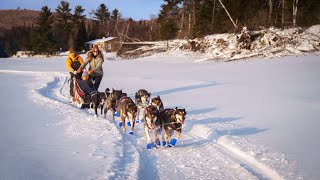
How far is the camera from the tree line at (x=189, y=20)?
22656mm

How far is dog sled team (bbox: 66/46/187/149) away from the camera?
5.80 metres

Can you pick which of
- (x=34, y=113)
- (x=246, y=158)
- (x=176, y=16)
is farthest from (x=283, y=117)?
(x=176, y=16)

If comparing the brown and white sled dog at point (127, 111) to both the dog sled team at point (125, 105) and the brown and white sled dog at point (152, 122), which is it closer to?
the dog sled team at point (125, 105)

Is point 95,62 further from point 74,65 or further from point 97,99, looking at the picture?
point 97,99

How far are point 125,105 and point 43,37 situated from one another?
45.5 metres

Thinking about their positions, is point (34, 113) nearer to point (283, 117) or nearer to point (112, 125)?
point (112, 125)

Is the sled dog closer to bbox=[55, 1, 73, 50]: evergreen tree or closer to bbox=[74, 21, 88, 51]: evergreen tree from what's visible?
bbox=[74, 21, 88, 51]: evergreen tree

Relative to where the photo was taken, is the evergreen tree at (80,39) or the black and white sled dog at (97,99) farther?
the evergreen tree at (80,39)

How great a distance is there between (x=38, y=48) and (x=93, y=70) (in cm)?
4273

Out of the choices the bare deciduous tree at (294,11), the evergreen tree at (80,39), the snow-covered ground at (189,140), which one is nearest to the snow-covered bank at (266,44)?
the bare deciduous tree at (294,11)

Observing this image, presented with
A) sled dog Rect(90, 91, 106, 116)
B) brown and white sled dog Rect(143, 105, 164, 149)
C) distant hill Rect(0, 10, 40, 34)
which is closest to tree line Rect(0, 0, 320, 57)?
sled dog Rect(90, 91, 106, 116)

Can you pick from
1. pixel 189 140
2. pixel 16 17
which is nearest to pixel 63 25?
pixel 189 140

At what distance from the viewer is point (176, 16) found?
35.8m

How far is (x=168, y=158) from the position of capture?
519 centimetres
